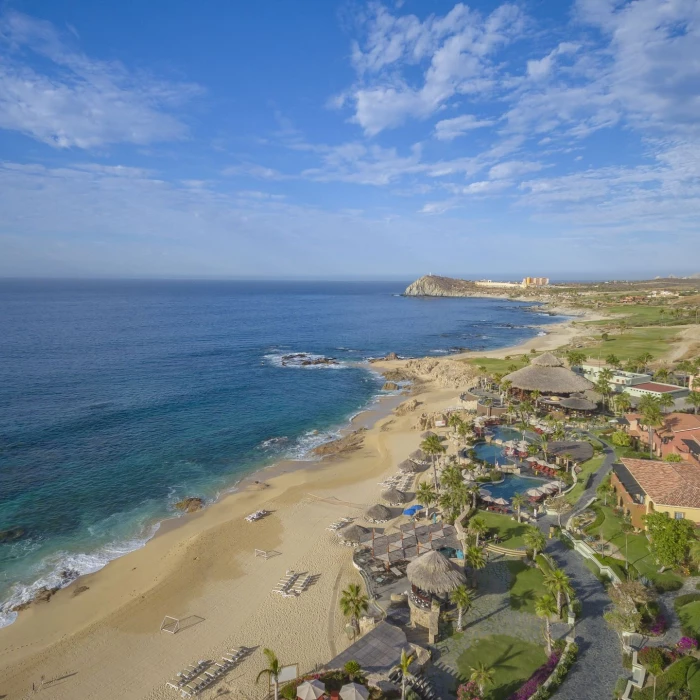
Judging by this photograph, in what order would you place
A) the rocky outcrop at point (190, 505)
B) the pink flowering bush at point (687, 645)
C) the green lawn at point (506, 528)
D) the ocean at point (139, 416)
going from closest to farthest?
the pink flowering bush at point (687, 645) → the green lawn at point (506, 528) → the ocean at point (139, 416) → the rocky outcrop at point (190, 505)

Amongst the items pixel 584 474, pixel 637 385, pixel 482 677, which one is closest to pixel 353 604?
pixel 482 677

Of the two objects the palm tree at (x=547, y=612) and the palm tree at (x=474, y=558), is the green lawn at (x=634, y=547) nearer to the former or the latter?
the palm tree at (x=547, y=612)

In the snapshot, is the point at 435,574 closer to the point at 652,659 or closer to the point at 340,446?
the point at 652,659

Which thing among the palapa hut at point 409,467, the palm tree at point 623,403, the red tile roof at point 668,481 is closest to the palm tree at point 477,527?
the red tile roof at point 668,481

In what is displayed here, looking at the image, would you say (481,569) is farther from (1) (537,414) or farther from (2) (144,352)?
(2) (144,352)

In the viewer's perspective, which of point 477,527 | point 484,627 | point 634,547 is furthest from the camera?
point 477,527
